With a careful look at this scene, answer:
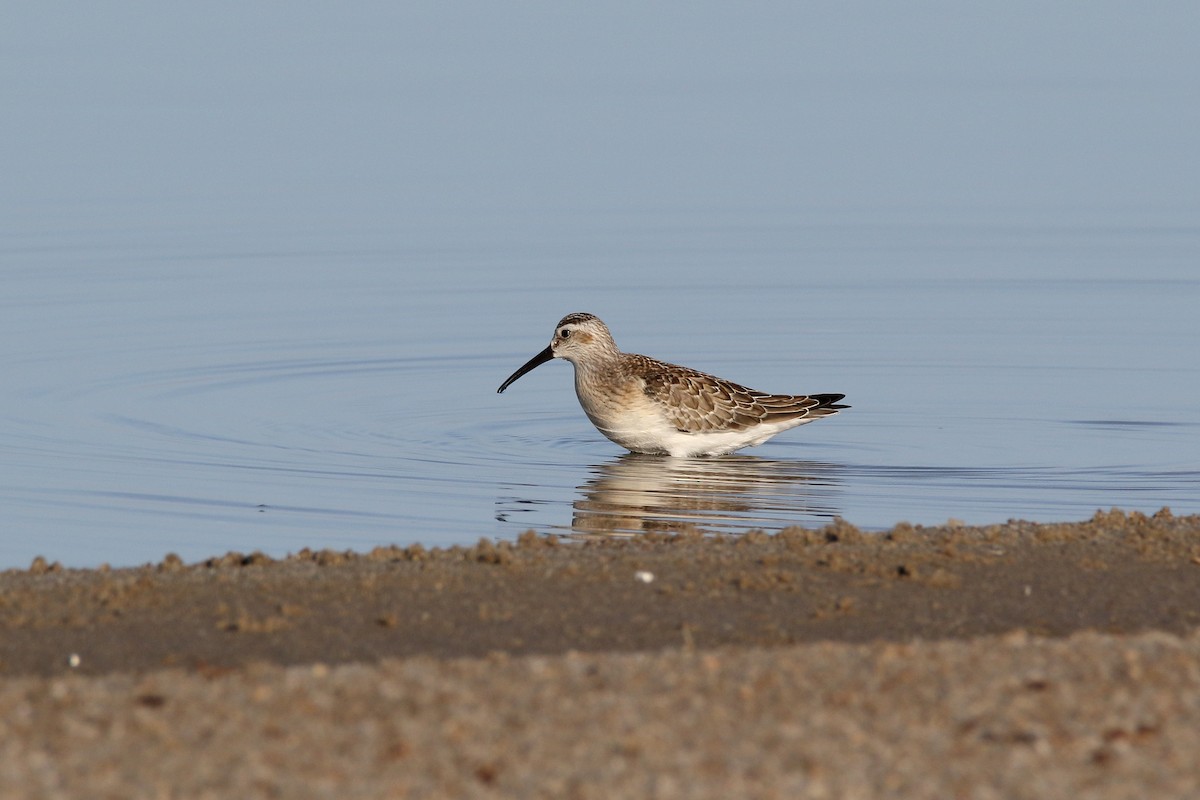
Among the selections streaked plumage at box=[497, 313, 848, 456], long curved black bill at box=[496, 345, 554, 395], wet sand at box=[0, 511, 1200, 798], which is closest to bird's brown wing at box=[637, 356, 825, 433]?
streaked plumage at box=[497, 313, 848, 456]

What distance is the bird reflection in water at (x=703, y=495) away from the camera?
1303 centimetres

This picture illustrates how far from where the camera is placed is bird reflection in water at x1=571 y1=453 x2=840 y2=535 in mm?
13031

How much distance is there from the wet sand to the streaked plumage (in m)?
5.13

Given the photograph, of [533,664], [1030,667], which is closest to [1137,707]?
[1030,667]

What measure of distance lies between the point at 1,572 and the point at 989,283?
1602cm

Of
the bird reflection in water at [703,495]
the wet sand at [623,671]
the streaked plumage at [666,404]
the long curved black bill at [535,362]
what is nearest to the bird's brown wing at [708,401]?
the streaked plumage at [666,404]

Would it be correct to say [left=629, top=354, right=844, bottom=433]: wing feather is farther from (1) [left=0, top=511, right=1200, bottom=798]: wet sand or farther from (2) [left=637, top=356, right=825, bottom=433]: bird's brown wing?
(1) [left=0, top=511, right=1200, bottom=798]: wet sand

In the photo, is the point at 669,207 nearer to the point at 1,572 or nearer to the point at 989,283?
the point at 989,283

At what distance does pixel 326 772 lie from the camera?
6016mm

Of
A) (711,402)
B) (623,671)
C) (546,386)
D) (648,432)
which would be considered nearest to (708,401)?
(711,402)

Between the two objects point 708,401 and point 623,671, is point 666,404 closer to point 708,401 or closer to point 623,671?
point 708,401

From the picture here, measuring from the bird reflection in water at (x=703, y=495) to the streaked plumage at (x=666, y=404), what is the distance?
196 millimetres

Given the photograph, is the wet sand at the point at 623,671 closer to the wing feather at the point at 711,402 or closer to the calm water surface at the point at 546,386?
the calm water surface at the point at 546,386

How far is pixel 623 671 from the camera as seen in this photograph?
723cm
